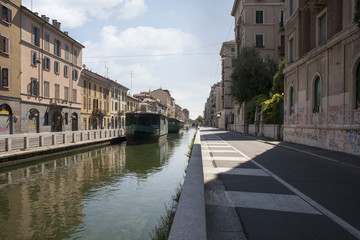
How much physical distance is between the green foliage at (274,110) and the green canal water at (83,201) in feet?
46.5

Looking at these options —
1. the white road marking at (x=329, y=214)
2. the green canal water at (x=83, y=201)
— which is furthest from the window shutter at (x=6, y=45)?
the white road marking at (x=329, y=214)

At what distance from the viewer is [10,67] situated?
23.4 meters

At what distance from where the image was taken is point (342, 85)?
12.7 metres

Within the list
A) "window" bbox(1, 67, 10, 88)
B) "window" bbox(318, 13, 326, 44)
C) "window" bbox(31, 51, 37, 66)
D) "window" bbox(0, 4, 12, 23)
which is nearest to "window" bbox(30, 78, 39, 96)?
"window" bbox(31, 51, 37, 66)

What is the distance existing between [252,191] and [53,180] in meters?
8.37

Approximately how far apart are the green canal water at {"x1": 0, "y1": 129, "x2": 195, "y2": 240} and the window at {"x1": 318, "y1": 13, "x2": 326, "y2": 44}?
11360 millimetres

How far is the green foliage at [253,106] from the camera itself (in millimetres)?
30428

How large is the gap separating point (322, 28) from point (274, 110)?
32.3 ft

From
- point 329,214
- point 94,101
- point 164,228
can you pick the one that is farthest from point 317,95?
point 94,101

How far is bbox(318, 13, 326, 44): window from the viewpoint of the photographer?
1576cm

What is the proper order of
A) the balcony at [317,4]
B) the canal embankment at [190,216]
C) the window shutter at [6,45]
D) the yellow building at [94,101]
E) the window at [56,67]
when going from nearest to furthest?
the canal embankment at [190,216] < the balcony at [317,4] < the window shutter at [6,45] < the window at [56,67] < the yellow building at [94,101]

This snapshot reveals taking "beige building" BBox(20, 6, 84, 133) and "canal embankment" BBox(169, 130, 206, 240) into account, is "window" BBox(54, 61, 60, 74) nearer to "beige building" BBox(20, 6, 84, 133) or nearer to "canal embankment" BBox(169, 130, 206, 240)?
"beige building" BBox(20, 6, 84, 133)

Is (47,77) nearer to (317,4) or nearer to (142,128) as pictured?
(142,128)

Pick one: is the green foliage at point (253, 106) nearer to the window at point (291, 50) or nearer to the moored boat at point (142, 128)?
the window at point (291, 50)
